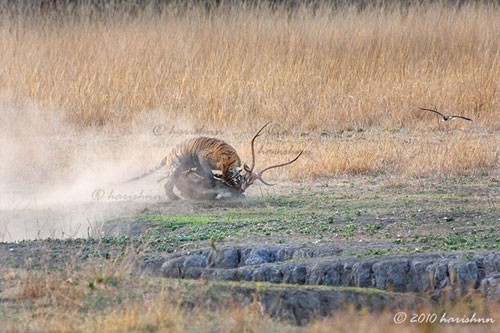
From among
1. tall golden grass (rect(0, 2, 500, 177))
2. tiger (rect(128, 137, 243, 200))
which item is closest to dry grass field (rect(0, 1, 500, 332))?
tall golden grass (rect(0, 2, 500, 177))

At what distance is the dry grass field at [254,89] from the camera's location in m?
12.1

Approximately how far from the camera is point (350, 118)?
14.0 metres

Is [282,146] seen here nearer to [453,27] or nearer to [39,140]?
[39,140]

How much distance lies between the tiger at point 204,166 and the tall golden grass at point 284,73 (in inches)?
88.0

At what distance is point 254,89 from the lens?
14703 millimetres

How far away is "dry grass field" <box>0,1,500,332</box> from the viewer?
39.8 ft

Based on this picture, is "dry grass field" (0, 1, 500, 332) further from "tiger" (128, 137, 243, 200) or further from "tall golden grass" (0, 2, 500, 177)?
"tiger" (128, 137, 243, 200)

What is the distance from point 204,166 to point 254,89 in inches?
198

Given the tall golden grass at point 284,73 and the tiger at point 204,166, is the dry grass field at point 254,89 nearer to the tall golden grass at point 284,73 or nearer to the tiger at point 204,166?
the tall golden grass at point 284,73

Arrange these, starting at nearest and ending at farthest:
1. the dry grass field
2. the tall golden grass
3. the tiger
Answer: the tiger, the dry grass field, the tall golden grass


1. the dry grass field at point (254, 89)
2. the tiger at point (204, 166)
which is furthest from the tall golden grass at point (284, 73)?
the tiger at point (204, 166)

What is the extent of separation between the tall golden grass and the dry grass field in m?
0.03

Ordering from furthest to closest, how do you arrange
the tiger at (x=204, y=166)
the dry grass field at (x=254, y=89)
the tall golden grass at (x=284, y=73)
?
1. the tall golden grass at (x=284, y=73)
2. the dry grass field at (x=254, y=89)
3. the tiger at (x=204, y=166)

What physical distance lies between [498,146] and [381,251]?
5.19 meters
